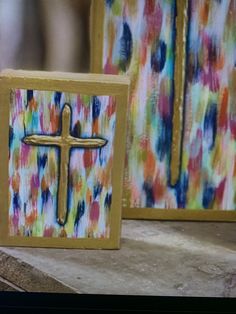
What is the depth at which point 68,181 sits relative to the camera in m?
1.44

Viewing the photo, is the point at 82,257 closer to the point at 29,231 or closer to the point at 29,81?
the point at 29,231

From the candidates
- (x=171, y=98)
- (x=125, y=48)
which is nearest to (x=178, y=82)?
(x=171, y=98)

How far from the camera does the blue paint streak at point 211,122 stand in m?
1.59

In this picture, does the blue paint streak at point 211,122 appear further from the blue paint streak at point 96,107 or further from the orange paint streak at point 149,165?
the blue paint streak at point 96,107

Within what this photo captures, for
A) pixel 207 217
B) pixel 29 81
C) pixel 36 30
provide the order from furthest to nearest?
1. pixel 207 217
2. pixel 36 30
3. pixel 29 81

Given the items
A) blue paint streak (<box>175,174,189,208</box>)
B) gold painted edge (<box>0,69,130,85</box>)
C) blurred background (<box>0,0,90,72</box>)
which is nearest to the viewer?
gold painted edge (<box>0,69,130,85</box>)

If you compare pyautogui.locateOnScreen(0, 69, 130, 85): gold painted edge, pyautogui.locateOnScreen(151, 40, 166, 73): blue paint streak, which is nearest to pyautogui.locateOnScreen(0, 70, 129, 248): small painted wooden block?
pyautogui.locateOnScreen(0, 69, 130, 85): gold painted edge

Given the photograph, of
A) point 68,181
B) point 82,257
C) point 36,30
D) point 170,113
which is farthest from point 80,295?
point 36,30

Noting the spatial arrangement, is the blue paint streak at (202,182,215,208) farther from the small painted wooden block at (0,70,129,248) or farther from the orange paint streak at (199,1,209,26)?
the orange paint streak at (199,1,209,26)

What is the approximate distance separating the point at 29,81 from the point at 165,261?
0.48 metres

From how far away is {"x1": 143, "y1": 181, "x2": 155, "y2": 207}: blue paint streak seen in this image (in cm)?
163

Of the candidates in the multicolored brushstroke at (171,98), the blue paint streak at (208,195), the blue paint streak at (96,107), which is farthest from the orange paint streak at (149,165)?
the blue paint streak at (96,107)

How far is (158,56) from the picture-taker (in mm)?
1559

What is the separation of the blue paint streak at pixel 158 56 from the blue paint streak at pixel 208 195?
308 mm
